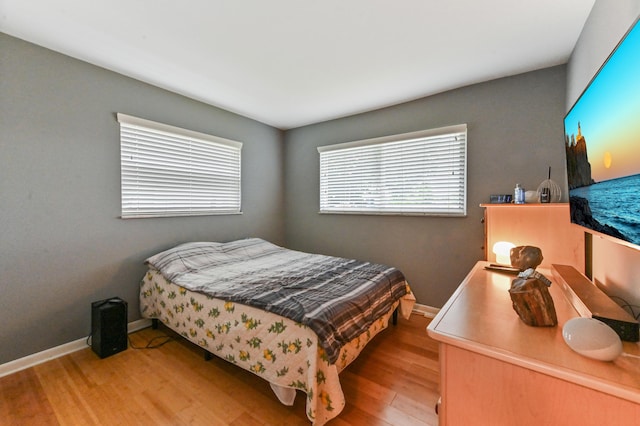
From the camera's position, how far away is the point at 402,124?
3.11m

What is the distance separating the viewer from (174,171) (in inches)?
113

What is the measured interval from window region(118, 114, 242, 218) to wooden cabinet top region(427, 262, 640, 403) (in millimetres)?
2856

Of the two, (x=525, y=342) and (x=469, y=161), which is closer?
(x=525, y=342)

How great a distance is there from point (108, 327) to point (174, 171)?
1.63 m

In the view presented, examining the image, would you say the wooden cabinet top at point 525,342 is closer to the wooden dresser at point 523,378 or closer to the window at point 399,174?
the wooden dresser at point 523,378

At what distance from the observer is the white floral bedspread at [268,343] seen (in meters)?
1.42

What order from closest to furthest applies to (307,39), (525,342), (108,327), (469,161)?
(525,342), (307,39), (108,327), (469,161)

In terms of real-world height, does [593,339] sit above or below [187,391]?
above

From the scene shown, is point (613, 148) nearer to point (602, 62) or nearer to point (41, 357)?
point (602, 62)

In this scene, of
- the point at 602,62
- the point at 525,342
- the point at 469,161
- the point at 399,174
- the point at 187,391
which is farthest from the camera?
the point at 399,174

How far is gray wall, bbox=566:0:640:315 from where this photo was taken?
41.8 inches

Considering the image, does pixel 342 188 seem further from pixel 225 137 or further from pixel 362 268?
pixel 225 137

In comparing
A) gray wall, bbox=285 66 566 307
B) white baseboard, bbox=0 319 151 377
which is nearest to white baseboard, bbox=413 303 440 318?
gray wall, bbox=285 66 566 307

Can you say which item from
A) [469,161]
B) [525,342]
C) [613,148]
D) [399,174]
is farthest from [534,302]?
[399,174]
